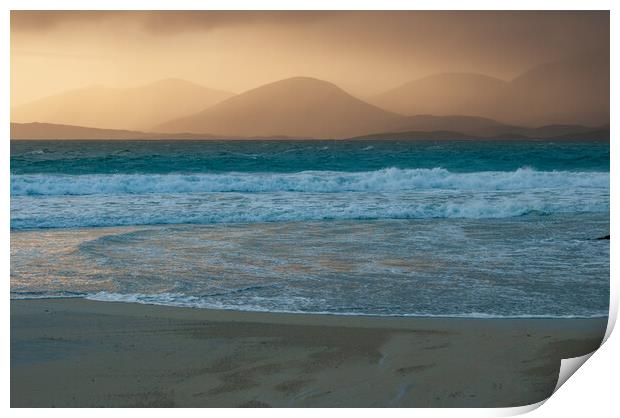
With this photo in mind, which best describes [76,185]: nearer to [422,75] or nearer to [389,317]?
[422,75]

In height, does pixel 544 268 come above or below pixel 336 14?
below

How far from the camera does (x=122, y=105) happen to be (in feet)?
18.0

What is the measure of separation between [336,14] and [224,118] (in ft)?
5.27

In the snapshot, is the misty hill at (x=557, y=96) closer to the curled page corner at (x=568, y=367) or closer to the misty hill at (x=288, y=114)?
the misty hill at (x=288, y=114)

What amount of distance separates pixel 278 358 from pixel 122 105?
120 inches

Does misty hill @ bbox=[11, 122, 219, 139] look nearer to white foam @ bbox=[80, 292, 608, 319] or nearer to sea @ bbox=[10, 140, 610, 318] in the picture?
sea @ bbox=[10, 140, 610, 318]

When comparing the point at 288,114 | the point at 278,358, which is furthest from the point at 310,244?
the point at 278,358

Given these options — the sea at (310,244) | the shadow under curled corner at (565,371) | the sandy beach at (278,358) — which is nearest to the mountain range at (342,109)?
the sea at (310,244)

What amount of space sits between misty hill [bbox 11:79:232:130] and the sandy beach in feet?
5.65

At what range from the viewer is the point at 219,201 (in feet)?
32.6

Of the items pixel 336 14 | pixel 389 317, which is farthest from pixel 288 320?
pixel 336 14

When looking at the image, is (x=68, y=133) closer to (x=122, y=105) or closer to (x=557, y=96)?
(x=122, y=105)

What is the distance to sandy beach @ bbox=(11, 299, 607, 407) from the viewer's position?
3.02m

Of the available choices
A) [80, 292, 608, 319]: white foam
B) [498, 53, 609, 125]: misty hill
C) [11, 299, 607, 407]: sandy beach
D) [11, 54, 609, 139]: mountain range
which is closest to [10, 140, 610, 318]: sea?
[80, 292, 608, 319]: white foam
